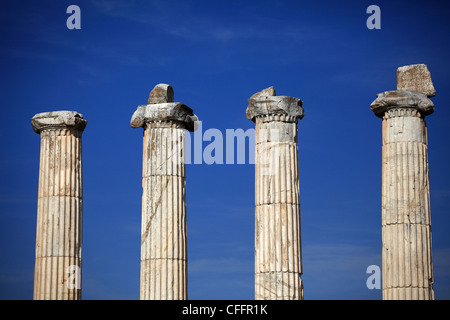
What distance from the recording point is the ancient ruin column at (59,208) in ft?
187

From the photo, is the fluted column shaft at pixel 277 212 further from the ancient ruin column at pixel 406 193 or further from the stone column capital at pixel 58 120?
the stone column capital at pixel 58 120

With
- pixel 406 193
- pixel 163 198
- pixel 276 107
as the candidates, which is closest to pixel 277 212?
pixel 276 107

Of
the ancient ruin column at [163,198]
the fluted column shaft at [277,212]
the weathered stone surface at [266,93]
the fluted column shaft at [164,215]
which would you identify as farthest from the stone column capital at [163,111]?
the fluted column shaft at [277,212]

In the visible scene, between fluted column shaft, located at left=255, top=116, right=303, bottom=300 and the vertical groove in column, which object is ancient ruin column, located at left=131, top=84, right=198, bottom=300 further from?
the vertical groove in column

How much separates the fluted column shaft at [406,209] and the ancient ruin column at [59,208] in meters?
15.8

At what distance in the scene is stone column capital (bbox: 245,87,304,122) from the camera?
54656 millimetres

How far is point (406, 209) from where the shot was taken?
5447 centimetres

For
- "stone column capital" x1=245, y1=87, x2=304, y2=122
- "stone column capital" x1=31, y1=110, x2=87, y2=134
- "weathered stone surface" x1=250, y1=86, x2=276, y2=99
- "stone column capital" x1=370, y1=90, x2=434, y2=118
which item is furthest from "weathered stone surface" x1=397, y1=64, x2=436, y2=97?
"stone column capital" x1=31, y1=110, x2=87, y2=134

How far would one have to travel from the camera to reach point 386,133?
55.8 m

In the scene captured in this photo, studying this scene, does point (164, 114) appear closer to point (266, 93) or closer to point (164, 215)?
point (164, 215)

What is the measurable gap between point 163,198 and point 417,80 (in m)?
14.1
